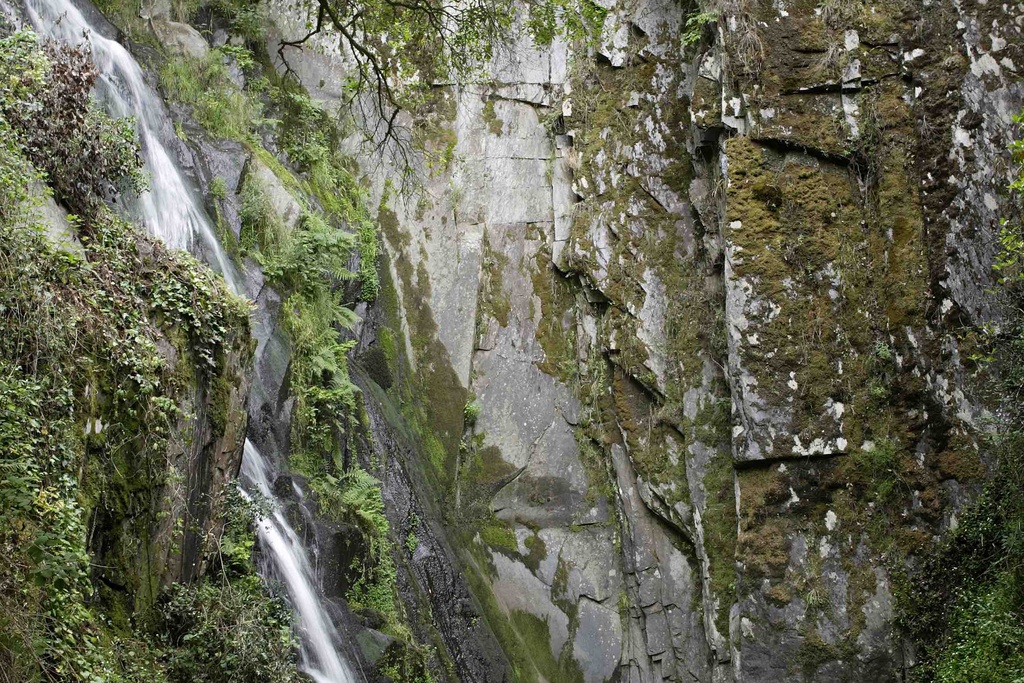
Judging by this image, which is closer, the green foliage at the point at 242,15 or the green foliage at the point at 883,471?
the green foliage at the point at 883,471

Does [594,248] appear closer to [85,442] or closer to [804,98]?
[804,98]

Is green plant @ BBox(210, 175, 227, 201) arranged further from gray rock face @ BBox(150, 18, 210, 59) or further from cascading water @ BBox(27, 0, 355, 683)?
gray rock face @ BBox(150, 18, 210, 59)

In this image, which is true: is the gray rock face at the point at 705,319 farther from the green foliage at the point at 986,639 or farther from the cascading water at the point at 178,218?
the cascading water at the point at 178,218

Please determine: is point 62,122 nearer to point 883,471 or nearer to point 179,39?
point 179,39

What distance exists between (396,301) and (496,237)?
6.12 ft

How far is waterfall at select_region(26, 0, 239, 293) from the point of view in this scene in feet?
30.3

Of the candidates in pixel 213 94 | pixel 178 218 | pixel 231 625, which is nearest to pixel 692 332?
pixel 178 218

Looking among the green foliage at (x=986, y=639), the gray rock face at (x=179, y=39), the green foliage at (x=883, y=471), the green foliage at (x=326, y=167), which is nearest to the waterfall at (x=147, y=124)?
the gray rock face at (x=179, y=39)

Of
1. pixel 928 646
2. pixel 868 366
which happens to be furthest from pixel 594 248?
pixel 928 646

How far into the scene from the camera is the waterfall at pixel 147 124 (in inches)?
363

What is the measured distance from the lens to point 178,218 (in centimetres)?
942

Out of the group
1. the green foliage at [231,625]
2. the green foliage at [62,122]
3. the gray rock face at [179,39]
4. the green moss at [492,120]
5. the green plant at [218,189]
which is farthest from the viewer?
the green moss at [492,120]

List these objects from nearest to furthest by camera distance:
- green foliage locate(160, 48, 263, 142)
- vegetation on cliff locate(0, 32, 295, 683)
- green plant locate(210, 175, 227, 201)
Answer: vegetation on cliff locate(0, 32, 295, 683), green plant locate(210, 175, 227, 201), green foliage locate(160, 48, 263, 142)

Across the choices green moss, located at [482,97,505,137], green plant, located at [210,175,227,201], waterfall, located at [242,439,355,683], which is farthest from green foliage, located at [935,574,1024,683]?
green moss, located at [482,97,505,137]
